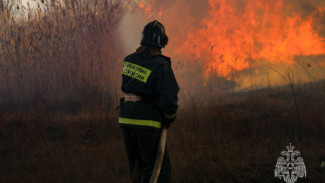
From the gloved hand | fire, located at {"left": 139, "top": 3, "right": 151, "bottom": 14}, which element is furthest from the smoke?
the gloved hand

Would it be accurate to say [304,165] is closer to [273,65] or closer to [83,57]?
[273,65]

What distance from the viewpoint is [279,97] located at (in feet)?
20.5

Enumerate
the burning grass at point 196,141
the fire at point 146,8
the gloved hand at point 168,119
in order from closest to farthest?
the gloved hand at point 168,119 < the burning grass at point 196,141 < the fire at point 146,8

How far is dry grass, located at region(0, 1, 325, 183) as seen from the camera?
4.84 meters

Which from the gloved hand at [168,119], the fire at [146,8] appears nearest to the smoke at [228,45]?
the fire at [146,8]

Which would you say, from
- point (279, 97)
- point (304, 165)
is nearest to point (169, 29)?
point (279, 97)

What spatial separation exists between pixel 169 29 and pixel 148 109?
5.13 meters

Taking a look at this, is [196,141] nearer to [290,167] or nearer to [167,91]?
[290,167]

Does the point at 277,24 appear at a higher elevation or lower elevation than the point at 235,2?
lower

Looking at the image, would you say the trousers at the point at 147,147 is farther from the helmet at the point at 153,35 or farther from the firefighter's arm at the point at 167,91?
the helmet at the point at 153,35

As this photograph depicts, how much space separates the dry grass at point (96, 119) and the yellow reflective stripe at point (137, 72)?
206cm

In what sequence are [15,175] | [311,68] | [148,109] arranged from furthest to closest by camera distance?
[311,68], [15,175], [148,109]

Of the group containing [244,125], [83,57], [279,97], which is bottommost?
[244,125]

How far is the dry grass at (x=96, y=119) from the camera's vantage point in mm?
4836
